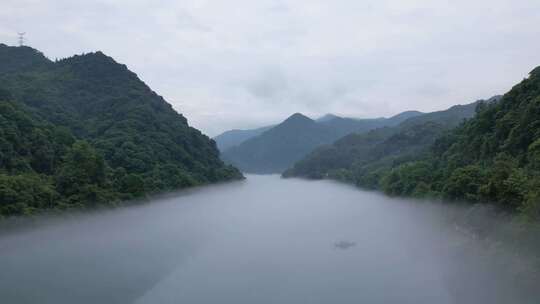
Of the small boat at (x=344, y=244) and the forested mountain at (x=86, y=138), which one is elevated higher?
the forested mountain at (x=86, y=138)

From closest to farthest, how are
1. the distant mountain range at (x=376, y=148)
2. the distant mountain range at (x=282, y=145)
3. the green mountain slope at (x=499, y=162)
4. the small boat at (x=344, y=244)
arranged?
1. the green mountain slope at (x=499, y=162)
2. the small boat at (x=344, y=244)
3. the distant mountain range at (x=376, y=148)
4. the distant mountain range at (x=282, y=145)

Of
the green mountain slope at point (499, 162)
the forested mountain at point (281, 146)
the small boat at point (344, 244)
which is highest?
the forested mountain at point (281, 146)

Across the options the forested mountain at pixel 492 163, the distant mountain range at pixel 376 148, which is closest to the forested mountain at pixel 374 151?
the distant mountain range at pixel 376 148

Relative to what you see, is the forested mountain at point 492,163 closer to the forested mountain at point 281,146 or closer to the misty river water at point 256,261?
the misty river water at point 256,261

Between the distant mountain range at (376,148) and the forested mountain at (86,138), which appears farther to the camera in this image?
the distant mountain range at (376,148)

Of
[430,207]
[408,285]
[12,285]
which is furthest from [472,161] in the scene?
[12,285]

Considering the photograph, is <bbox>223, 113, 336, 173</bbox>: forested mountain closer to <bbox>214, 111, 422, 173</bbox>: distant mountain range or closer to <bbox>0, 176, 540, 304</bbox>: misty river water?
<bbox>214, 111, 422, 173</bbox>: distant mountain range
